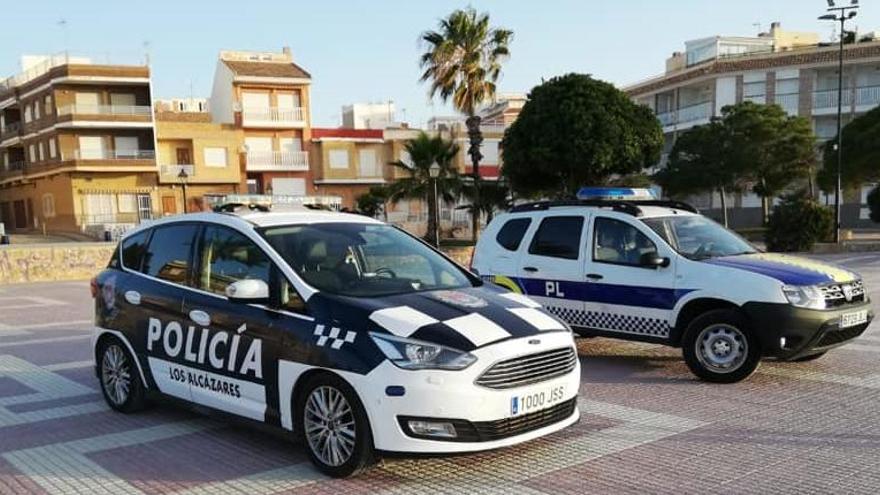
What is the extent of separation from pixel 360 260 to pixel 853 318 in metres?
4.66

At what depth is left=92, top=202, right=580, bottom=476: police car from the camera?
4223mm

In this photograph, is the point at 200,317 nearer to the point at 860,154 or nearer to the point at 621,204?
the point at 621,204

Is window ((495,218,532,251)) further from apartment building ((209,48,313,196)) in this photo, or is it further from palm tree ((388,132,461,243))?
apartment building ((209,48,313,196))

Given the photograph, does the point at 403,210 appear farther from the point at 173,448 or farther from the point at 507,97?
the point at 173,448

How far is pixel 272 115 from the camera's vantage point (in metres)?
46.8

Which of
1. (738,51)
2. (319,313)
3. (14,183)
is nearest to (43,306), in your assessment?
(319,313)

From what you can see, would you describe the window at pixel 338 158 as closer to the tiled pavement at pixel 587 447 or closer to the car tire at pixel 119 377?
the tiled pavement at pixel 587 447

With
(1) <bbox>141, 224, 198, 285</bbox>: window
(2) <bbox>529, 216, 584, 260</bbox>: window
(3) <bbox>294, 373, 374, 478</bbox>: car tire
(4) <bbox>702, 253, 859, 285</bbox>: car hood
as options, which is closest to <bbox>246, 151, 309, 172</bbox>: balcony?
(2) <bbox>529, 216, 584, 260</bbox>: window

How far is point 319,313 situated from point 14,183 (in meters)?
54.8

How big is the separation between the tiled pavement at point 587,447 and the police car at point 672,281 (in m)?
0.44

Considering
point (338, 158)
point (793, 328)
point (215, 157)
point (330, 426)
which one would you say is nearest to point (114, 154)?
point (215, 157)

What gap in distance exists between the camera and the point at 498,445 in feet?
14.2

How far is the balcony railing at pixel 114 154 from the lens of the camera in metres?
43.3

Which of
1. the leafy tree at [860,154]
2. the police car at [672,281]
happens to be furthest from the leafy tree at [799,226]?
the police car at [672,281]
